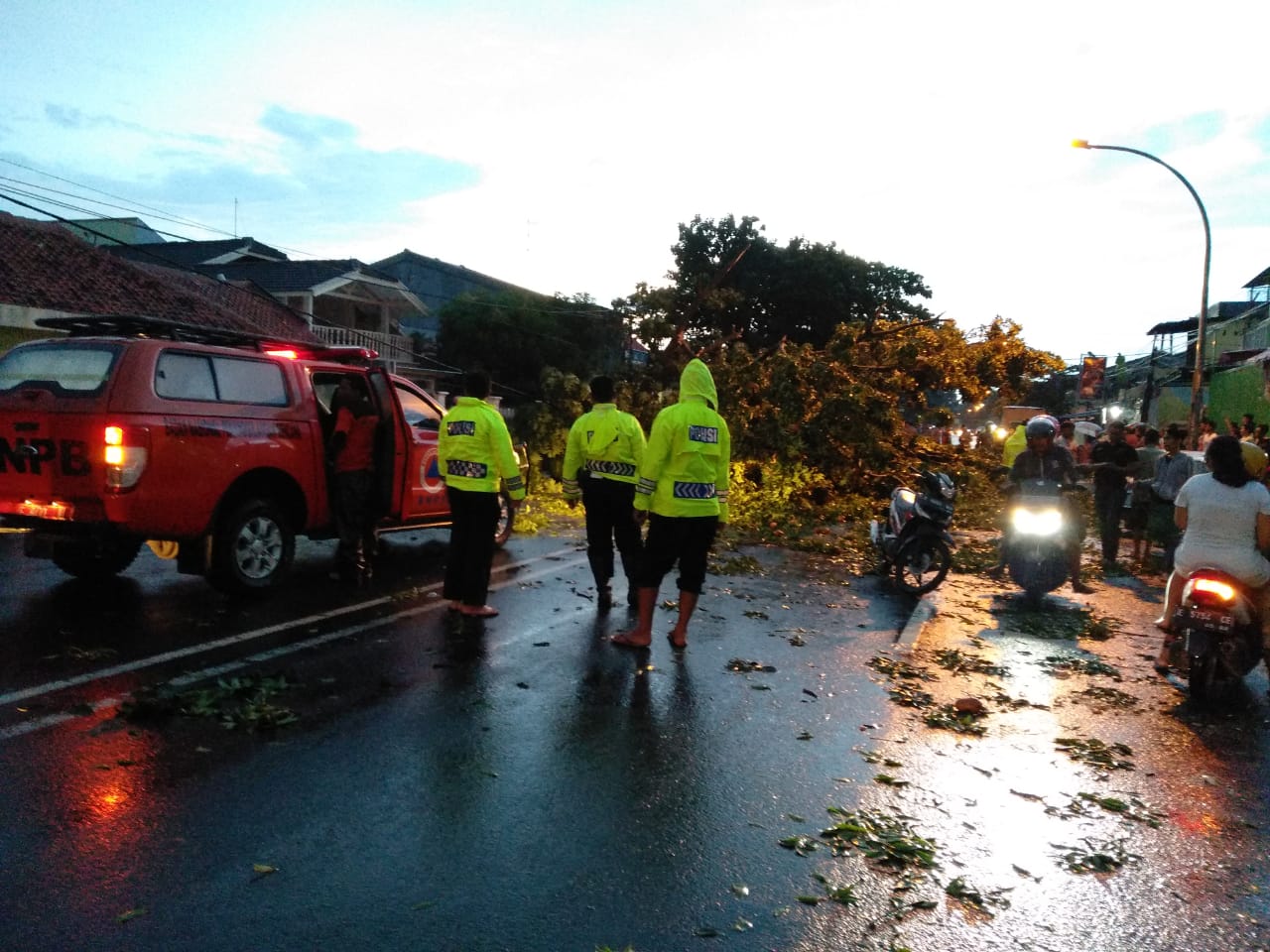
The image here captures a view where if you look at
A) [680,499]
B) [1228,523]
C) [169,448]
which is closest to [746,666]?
[680,499]

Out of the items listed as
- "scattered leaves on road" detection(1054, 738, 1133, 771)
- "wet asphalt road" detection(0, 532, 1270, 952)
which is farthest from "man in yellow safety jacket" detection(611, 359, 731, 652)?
"scattered leaves on road" detection(1054, 738, 1133, 771)

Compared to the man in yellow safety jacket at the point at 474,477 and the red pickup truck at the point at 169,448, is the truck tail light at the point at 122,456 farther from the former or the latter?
the man in yellow safety jacket at the point at 474,477

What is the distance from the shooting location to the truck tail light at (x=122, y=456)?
6773 mm

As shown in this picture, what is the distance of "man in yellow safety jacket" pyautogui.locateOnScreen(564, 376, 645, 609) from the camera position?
8.27 meters

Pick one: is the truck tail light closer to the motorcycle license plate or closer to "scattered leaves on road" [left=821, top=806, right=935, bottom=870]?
"scattered leaves on road" [left=821, top=806, right=935, bottom=870]

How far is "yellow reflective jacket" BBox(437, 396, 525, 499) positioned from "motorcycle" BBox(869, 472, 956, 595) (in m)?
4.50

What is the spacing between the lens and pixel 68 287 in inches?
872

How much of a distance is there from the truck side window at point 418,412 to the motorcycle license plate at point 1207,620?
22.4 ft

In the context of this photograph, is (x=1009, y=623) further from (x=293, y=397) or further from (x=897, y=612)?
(x=293, y=397)

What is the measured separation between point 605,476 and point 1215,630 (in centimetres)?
452

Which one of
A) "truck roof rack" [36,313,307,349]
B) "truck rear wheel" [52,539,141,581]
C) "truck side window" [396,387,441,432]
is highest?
"truck roof rack" [36,313,307,349]

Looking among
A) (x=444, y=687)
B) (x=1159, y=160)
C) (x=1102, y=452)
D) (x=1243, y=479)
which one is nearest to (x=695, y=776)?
(x=444, y=687)

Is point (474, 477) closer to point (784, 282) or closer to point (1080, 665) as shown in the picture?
point (1080, 665)

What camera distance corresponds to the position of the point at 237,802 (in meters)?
4.02
